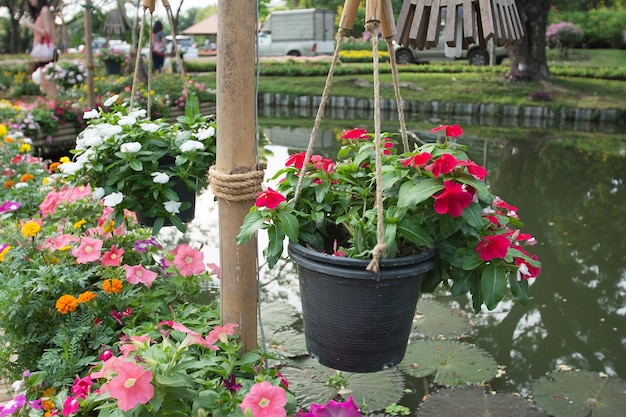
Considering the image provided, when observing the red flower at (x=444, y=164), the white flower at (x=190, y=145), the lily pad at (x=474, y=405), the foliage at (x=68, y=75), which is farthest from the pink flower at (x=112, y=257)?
the foliage at (x=68, y=75)

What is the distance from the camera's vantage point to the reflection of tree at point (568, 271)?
316 centimetres

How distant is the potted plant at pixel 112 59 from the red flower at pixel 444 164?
12.0 m

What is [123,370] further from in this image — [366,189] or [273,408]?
[366,189]

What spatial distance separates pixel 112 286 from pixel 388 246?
100 centimetres

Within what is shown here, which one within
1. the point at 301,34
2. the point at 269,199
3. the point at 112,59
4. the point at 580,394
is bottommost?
the point at 580,394

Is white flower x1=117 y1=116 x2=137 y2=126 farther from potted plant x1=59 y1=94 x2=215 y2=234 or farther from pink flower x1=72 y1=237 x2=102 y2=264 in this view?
pink flower x1=72 y1=237 x2=102 y2=264

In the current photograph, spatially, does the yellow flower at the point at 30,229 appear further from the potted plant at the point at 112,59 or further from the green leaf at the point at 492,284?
the potted plant at the point at 112,59

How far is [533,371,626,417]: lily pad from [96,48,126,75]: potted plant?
37.0 feet

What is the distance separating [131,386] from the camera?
1.24 m

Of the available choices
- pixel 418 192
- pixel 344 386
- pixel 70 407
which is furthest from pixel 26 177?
pixel 418 192

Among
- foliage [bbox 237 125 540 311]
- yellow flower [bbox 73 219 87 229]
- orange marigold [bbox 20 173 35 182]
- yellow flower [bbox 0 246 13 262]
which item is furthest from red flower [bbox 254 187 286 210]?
orange marigold [bbox 20 173 35 182]

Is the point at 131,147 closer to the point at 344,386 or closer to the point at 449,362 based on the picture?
the point at 344,386

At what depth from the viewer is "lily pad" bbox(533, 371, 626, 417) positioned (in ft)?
8.54

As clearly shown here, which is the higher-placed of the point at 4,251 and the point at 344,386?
the point at 4,251
